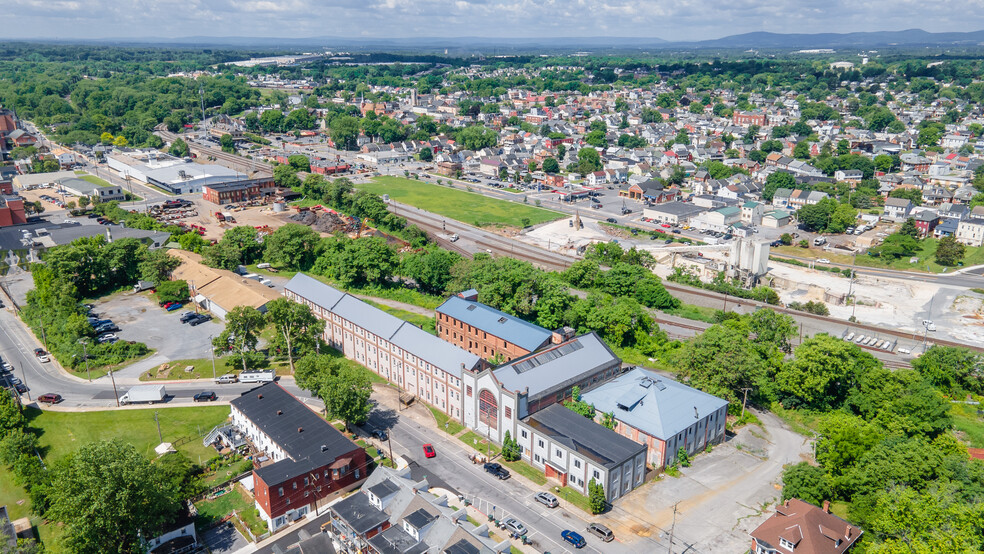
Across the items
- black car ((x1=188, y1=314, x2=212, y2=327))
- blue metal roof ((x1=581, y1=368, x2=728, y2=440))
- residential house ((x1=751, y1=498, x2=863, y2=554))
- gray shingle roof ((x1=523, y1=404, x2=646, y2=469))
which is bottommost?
black car ((x1=188, y1=314, x2=212, y2=327))

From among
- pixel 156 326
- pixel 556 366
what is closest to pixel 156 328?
pixel 156 326

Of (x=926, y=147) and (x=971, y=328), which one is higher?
(x=926, y=147)

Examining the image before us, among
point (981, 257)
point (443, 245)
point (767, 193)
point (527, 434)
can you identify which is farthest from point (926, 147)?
point (527, 434)

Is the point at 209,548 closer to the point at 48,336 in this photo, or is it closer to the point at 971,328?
the point at 48,336


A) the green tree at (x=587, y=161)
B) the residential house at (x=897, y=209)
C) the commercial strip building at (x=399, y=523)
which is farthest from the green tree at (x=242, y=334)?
the residential house at (x=897, y=209)

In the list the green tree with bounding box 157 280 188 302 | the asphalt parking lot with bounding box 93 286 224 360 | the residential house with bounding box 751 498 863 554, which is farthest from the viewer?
the green tree with bounding box 157 280 188 302

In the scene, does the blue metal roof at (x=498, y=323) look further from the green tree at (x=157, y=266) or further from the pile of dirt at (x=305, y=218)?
the pile of dirt at (x=305, y=218)

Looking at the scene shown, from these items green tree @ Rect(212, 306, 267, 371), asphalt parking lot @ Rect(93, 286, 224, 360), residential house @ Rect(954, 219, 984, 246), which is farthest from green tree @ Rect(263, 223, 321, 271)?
residential house @ Rect(954, 219, 984, 246)

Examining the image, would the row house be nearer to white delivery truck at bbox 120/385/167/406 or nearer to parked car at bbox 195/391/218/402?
parked car at bbox 195/391/218/402
